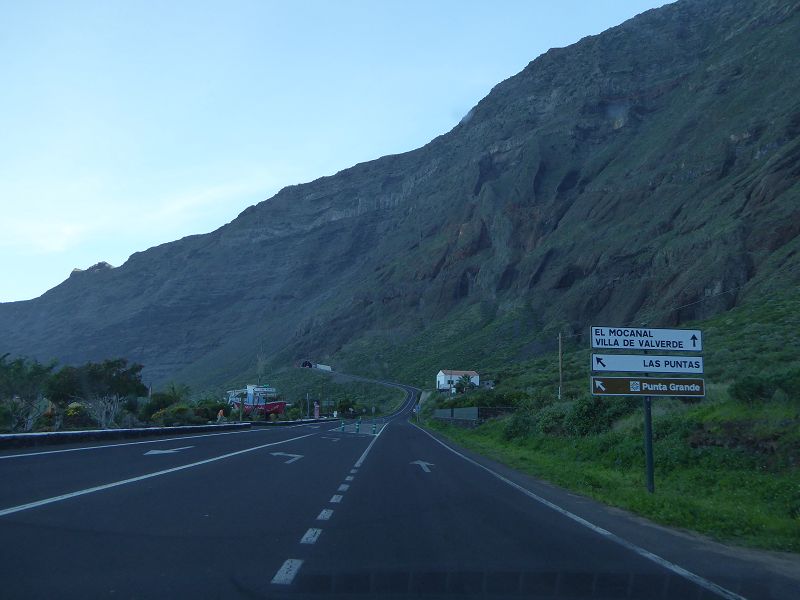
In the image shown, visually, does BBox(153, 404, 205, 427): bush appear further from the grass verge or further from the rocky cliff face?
the rocky cliff face

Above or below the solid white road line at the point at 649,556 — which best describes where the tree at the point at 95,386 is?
above

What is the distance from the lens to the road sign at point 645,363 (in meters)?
15.8

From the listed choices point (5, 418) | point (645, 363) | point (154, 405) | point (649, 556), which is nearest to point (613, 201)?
point (154, 405)

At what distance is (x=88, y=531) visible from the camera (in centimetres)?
870

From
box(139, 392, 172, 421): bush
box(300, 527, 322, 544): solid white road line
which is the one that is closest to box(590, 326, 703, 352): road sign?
box(300, 527, 322, 544): solid white road line

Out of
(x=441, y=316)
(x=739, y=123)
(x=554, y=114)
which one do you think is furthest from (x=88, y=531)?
(x=554, y=114)

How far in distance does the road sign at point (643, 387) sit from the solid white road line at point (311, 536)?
7.95 meters

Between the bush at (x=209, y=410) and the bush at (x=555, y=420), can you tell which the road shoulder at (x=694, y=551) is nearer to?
the bush at (x=555, y=420)

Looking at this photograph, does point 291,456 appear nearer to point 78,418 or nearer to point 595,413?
point 595,413

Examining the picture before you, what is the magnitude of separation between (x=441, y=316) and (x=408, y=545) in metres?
127

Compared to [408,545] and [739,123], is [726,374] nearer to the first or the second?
[408,545]

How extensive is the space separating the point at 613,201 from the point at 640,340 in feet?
342

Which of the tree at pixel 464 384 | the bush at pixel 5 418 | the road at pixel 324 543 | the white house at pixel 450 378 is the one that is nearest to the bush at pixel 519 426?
the road at pixel 324 543

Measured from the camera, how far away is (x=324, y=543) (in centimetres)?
870
